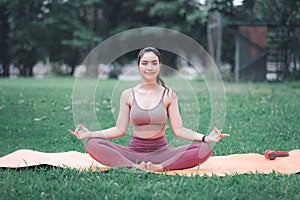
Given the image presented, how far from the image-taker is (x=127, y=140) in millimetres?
5000

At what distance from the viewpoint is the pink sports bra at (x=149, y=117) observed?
340cm

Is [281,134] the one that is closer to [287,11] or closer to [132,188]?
[132,188]

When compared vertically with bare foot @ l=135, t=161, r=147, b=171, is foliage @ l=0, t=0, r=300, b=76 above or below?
above

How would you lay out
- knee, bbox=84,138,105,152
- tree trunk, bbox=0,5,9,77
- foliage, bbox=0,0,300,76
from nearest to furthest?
knee, bbox=84,138,105,152, foliage, bbox=0,0,300,76, tree trunk, bbox=0,5,9,77

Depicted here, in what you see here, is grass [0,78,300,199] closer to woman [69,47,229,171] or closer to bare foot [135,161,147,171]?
bare foot [135,161,147,171]

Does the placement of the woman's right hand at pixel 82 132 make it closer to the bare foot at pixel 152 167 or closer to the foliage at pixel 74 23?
the bare foot at pixel 152 167

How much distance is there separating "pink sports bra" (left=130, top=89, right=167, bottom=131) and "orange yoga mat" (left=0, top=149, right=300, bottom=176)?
0.38m

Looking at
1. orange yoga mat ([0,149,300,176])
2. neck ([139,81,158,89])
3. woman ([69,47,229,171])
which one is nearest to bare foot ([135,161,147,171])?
woman ([69,47,229,171])

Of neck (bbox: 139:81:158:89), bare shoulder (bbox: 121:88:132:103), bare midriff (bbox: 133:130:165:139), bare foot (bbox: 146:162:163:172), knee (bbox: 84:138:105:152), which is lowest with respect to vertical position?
bare foot (bbox: 146:162:163:172)

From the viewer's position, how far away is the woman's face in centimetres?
344

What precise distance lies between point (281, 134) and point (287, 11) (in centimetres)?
862

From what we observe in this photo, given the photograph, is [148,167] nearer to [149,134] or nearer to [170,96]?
[149,134]

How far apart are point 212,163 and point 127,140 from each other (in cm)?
152

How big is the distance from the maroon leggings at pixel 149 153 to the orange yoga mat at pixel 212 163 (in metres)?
0.07
